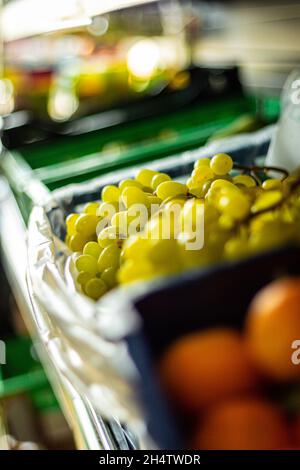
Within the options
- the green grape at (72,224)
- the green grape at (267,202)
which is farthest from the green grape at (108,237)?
the green grape at (267,202)

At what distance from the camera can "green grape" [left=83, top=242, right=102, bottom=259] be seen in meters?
0.87

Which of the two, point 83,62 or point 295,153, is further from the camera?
point 83,62

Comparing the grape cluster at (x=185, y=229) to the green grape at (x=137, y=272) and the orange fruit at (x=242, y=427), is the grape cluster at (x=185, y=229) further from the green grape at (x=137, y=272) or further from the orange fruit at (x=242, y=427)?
the orange fruit at (x=242, y=427)

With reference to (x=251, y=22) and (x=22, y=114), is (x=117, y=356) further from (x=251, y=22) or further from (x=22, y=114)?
(x=251, y=22)

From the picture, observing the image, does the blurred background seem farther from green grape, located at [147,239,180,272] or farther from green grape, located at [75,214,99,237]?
green grape, located at [147,239,180,272]

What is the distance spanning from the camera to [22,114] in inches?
104

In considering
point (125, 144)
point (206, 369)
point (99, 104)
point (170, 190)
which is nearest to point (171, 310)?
point (206, 369)

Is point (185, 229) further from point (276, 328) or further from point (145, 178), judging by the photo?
point (145, 178)

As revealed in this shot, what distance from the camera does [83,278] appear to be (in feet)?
2.71

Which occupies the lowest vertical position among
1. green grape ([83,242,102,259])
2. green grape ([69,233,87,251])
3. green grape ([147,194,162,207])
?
green grape ([69,233,87,251])

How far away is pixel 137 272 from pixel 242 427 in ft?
0.68

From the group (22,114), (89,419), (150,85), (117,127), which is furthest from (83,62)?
(89,419)

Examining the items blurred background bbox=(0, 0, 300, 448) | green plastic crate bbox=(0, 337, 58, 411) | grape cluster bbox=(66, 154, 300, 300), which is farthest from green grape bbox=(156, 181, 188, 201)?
green plastic crate bbox=(0, 337, 58, 411)
